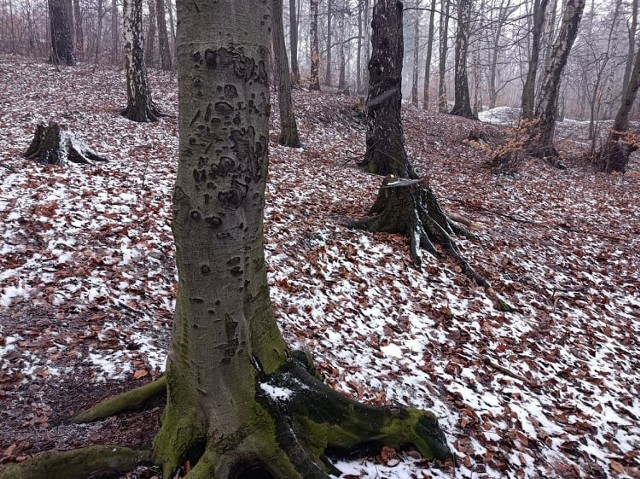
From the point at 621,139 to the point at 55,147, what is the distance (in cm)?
1635

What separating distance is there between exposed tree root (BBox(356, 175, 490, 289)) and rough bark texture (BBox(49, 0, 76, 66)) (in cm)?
1667

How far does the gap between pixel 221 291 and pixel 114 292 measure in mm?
2596

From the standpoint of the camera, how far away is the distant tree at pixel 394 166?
6562 mm

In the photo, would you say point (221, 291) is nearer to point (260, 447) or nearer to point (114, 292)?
point (260, 447)

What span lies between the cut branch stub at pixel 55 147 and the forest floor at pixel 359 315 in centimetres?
27

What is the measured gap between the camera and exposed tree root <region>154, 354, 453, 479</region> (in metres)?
2.37

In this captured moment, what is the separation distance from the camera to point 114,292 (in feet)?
13.6

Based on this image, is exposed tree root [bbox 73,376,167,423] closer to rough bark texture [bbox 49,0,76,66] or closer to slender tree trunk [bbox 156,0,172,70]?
slender tree trunk [bbox 156,0,172,70]

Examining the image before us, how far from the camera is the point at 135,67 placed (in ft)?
35.5

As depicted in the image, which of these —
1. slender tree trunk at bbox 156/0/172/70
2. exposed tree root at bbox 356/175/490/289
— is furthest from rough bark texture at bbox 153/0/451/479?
slender tree trunk at bbox 156/0/172/70

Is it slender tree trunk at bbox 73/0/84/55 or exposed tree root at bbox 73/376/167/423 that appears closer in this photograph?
exposed tree root at bbox 73/376/167/423

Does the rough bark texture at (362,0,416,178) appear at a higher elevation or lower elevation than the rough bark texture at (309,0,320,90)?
lower

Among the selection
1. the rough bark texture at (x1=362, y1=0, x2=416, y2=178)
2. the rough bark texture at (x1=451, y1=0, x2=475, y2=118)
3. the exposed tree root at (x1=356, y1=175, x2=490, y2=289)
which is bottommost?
the exposed tree root at (x1=356, y1=175, x2=490, y2=289)

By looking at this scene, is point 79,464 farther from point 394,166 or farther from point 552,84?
point 552,84
